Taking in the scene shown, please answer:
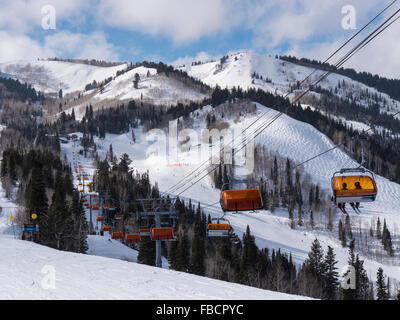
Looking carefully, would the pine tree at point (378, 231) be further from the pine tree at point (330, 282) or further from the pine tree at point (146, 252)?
the pine tree at point (146, 252)

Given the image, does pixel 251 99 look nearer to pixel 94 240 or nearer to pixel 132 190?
pixel 132 190

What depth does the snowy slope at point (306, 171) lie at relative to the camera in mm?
91625

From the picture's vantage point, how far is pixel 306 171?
14500 centimetres

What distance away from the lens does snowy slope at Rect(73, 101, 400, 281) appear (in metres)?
91.6

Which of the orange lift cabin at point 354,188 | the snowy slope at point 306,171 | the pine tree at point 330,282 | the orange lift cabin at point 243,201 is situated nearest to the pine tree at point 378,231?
the snowy slope at point 306,171

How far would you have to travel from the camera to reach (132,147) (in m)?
182

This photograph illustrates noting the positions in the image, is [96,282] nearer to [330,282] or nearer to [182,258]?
[182,258]

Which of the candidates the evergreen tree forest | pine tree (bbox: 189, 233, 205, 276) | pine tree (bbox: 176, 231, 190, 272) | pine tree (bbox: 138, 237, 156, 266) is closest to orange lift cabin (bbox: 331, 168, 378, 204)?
the evergreen tree forest

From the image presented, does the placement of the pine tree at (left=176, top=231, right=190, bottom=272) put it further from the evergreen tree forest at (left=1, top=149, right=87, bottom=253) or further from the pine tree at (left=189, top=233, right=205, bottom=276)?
the evergreen tree forest at (left=1, top=149, right=87, bottom=253)

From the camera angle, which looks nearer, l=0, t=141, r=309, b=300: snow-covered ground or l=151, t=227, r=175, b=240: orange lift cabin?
l=0, t=141, r=309, b=300: snow-covered ground

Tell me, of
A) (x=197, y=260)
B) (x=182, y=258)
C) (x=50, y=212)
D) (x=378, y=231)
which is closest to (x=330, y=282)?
(x=197, y=260)

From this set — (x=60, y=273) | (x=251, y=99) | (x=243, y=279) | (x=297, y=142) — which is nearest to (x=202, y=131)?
(x=251, y=99)

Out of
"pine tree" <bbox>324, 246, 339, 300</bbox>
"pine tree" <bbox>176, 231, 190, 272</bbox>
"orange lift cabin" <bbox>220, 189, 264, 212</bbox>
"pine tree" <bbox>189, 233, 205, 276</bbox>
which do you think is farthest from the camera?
"pine tree" <bbox>324, 246, 339, 300</bbox>
